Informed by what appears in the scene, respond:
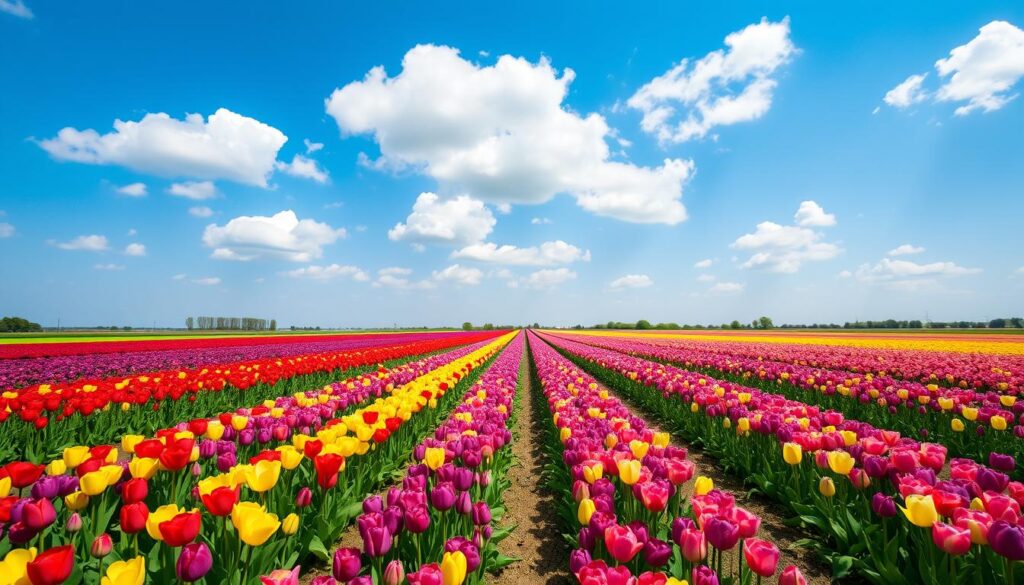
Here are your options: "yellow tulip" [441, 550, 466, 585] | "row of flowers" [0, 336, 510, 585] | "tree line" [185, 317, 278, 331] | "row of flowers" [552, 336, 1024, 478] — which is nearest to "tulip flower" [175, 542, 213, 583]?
"row of flowers" [0, 336, 510, 585]

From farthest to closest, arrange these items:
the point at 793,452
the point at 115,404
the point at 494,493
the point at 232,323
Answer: the point at 232,323
the point at 115,404
the point at 494,493
the point at 793,452

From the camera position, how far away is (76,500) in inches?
105

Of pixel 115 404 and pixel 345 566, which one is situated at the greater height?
pixel 345 566

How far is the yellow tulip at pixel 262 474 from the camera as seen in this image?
2744 millimetres

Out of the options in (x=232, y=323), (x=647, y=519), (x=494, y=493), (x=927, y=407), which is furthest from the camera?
(x=232, y=323)

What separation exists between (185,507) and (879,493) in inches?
206

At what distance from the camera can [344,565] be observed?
6.40ft

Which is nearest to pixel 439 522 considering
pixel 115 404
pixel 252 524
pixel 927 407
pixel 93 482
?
pixel 252 524

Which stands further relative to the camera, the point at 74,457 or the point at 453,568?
the point at 74,457

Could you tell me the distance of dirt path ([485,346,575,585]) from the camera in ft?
11.5

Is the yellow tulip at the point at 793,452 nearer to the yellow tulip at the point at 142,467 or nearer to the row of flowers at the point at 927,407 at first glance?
the row of flowers at the point at 927,407

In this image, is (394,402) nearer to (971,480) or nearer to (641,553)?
(641,553)

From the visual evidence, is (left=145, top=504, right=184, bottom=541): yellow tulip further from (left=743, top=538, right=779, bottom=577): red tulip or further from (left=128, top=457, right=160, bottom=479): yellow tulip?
(left=743, top=538, right=779, bottom=577): red tulip

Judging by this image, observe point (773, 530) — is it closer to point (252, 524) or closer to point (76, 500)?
point (252, 524)
